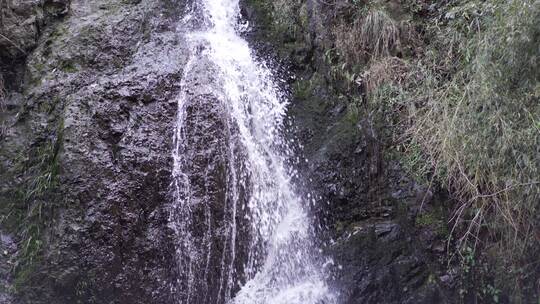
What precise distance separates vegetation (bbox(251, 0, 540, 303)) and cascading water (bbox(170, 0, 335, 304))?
113 centimetres

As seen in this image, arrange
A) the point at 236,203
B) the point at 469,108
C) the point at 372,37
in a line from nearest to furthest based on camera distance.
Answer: the point at 469,108 < the point at 236,203 < the point at 372,37

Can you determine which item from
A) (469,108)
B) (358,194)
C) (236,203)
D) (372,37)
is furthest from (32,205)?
(469,108)

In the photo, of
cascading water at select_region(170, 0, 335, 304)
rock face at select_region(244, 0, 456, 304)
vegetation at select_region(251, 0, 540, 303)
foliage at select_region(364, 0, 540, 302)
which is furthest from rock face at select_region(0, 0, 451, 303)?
foliage at select_region(364, 0, 540, 302)

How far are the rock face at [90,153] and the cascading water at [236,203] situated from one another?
0.64 feet

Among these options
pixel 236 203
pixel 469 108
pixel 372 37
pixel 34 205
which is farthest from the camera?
pixel 372 37

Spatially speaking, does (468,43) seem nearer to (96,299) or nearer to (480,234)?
(480,234)

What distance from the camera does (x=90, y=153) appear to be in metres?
4.85

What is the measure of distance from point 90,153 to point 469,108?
3.64 metres

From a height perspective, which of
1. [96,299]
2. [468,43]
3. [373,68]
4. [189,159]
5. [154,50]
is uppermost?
[468,43]

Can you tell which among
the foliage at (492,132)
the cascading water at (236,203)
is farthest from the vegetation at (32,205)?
the foliage at (492,132)

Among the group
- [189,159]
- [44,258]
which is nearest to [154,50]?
[189,159]

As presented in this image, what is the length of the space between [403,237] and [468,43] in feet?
6.52

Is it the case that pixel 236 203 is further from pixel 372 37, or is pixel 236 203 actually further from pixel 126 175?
pixel 372 37

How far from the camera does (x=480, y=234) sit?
4410 millimetres
